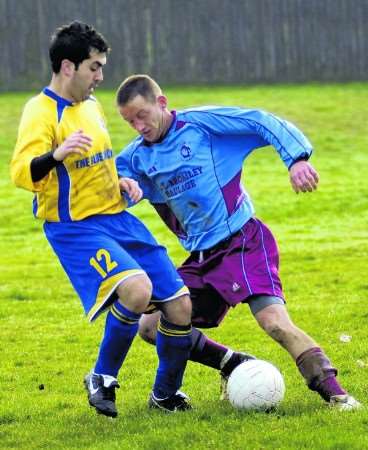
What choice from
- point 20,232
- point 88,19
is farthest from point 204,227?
point 88,19

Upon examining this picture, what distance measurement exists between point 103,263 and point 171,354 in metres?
0.70

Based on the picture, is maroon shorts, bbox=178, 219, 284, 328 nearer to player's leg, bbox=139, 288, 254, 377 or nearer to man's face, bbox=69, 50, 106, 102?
player's leg, bbox=139, 288, 254, 377

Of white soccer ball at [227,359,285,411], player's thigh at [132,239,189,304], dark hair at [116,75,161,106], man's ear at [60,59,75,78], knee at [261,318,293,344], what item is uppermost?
man's ear at [60,59,75,78]

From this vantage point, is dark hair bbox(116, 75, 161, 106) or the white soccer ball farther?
dark hair bbox(116, 75, 161, 106)

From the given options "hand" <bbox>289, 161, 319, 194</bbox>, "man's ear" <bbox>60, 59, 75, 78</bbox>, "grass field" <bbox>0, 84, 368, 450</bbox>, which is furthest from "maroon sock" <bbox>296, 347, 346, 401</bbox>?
"man's ear" <bbox>60, 59, 75, 78</bbox>

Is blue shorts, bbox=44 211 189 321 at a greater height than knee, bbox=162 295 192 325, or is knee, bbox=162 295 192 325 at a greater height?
blue shorts, bbox=44 211 189 321

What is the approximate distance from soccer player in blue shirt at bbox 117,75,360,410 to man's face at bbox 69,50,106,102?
0.87 feet

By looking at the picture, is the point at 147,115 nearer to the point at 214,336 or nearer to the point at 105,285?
the point at 105,285

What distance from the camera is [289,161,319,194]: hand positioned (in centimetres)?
609

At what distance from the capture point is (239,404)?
6301 millimetres

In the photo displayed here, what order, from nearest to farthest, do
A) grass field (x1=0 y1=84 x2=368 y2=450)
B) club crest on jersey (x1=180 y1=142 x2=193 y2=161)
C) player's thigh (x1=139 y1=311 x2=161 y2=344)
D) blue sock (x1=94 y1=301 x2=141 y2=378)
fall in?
grass field (x1=0 y1=84 x2=368 y2=450), blue sock (x1=94 y1=301 x2=141 y2=378), club crest on jersey (x1=180 y1=142 x2=193 y2=161), player's thigh (x1=139 y1=311 x2=161 y2=344)

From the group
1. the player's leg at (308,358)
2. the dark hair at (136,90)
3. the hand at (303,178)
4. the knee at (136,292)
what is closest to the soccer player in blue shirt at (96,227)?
the knee at (136,292)

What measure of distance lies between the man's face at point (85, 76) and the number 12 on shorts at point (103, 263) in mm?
861

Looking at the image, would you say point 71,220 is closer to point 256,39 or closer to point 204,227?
point 204,227
